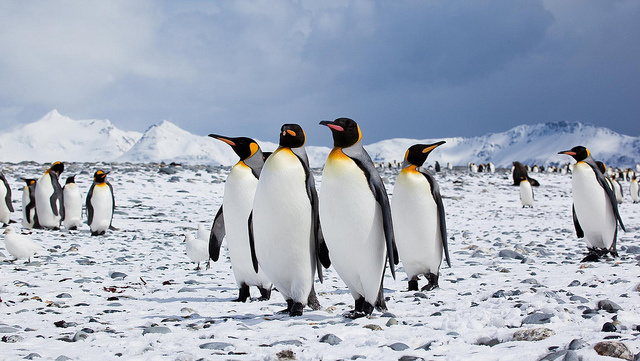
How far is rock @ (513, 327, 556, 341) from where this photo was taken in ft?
8.57

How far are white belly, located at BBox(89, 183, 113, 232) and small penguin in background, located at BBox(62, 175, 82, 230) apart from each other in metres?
0.56

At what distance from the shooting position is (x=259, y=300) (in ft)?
15.1

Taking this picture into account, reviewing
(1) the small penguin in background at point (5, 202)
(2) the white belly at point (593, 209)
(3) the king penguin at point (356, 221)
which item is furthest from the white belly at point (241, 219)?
(1) the small penguin in background at point (5, 202)

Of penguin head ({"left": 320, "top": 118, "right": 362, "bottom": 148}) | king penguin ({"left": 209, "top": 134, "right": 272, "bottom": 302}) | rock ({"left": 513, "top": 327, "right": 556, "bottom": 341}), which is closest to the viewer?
rock ({"left": 513, "top": 327, "right": 556, "bottom": 341})

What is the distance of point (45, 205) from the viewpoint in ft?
32.8

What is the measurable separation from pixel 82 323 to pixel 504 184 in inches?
897

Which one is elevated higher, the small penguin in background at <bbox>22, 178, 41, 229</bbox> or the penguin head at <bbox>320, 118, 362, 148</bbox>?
the penguin head at <bbox>320, 118, 362, 148</bbox>

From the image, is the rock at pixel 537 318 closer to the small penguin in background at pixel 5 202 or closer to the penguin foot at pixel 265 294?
the penguin foot at pixel 265 294

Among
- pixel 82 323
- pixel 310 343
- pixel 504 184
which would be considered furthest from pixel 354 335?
pixel 504 184

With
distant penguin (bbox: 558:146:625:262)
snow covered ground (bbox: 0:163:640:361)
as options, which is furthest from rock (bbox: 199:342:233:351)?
distant penguin (bbox: 558:146:625:262)

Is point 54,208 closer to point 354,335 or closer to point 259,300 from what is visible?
point 259,300

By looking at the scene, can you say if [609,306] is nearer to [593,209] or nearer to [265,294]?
[265,294]

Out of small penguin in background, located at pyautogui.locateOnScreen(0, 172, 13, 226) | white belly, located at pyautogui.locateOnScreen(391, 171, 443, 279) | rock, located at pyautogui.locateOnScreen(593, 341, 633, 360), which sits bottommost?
rock, located at pyautogui.locateOnScreen(593, 341, 633, 360)

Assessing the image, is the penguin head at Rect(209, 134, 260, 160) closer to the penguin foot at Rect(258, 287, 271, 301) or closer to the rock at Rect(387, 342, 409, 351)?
the penguin foot at Rect(258, 287, 271, 301)
